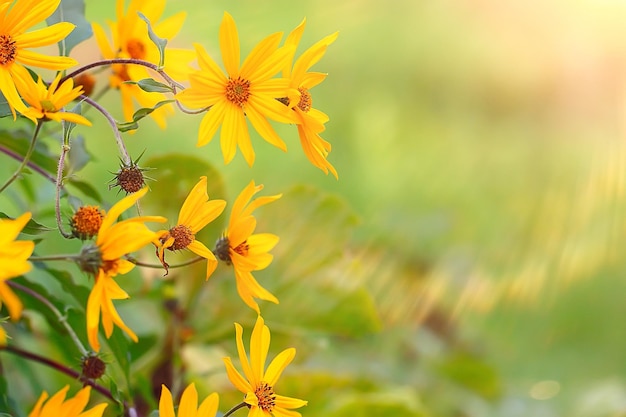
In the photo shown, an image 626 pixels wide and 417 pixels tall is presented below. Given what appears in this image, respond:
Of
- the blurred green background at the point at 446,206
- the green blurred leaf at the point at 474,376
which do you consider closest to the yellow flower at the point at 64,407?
the blurred green background at the point at 446,206

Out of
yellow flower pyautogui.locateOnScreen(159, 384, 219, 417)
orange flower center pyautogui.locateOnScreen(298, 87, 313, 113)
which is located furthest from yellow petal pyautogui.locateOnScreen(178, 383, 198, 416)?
orange flower center pyautogui.locateOnScreen(298, 87, 313, 113)

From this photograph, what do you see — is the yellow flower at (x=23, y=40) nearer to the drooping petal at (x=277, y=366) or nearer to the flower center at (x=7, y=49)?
the flower center at (x=7, y=49)

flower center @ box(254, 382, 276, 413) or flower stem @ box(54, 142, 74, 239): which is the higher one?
flower stem @ box(54, 142, 74, 239)

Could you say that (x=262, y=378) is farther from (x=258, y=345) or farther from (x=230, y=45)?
(x=230, y=45)

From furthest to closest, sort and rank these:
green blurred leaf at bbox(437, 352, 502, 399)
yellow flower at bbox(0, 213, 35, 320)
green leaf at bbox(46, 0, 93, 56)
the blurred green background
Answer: green blurred leaf at bbox(437, 352, 502, 399) → the blurred green background → green leaf at bbox(46, 0, 93, 56) → yellow flower at bbox(0, 213, 35, 320)

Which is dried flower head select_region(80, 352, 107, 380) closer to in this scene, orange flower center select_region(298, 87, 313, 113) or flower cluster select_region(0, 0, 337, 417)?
flower cluster select_region(0, 0, 337, 417)

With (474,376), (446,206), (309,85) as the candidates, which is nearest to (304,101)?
(309,85)
